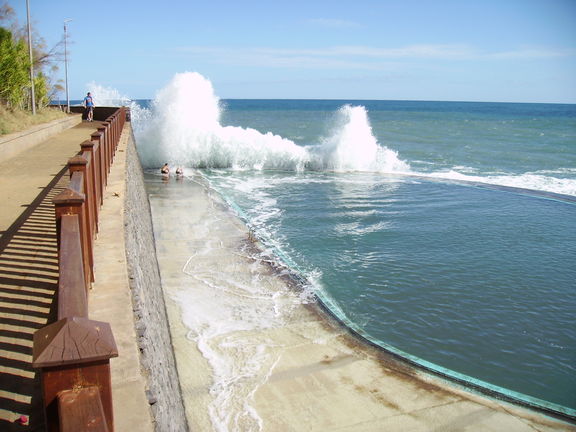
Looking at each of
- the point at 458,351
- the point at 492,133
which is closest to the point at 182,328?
the point at 458,351

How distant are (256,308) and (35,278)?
5.02m

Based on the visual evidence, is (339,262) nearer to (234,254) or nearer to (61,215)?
(234,254)

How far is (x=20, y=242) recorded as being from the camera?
6.21 metres

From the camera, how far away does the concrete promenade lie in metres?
3.41

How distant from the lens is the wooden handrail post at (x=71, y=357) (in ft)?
5.55

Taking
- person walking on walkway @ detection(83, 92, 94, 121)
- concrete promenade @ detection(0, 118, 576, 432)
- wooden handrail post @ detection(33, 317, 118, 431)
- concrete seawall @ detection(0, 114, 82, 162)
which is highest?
person walking on walkway @ detection(83, 92, 94, 121)

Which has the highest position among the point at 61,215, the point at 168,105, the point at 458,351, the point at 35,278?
the point at 168,105

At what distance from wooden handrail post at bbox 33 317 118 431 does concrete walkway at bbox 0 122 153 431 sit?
116 cm

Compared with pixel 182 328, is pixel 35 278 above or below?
above

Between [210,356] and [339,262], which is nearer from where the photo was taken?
[210,356]

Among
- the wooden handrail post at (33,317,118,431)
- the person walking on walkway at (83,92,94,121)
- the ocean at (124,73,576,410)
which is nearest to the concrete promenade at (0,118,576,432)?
the ocean at (124,73,576,410)

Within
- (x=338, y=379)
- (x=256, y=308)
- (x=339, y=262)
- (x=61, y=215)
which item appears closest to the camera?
(x=61, y=215)

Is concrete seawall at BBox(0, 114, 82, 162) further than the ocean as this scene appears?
Yes

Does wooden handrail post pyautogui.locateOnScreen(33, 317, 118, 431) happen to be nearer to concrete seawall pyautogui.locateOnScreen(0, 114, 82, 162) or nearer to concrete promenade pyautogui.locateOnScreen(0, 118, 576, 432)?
concrete promenade pyautogui.locateOnScreen(0, 118, 576, 432)
